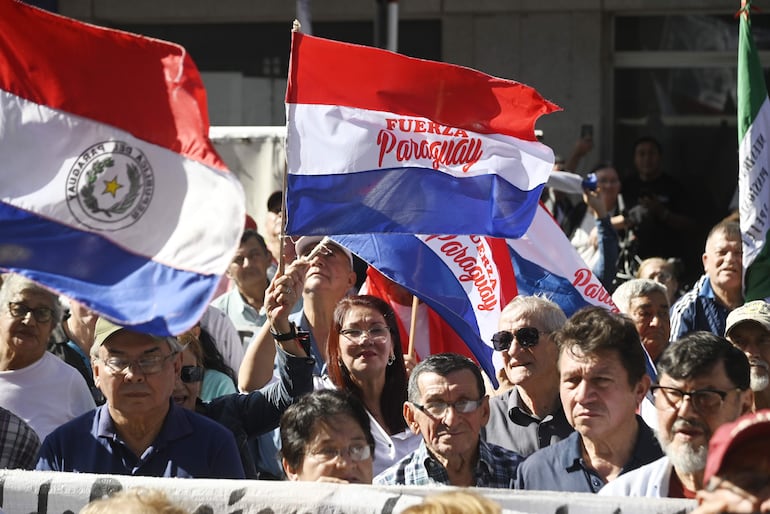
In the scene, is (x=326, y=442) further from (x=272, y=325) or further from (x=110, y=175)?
(x=110, y=175)

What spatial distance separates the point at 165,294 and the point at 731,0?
8049 millimetres

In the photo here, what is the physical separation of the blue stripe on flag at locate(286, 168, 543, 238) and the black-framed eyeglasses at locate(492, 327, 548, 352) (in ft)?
1.71

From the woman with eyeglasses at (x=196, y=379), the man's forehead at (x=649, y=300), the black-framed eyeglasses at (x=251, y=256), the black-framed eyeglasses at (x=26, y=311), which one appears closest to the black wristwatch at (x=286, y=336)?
the woman with eyeglasses at (x=196, y=379)

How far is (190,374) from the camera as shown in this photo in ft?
19.4

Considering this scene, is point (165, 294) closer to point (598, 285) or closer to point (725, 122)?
point (598, 285)

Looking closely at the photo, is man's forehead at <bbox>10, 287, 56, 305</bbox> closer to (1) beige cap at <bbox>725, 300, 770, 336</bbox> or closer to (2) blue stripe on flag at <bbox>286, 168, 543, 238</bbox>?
(2) blue stripe on flag at <bbox>286, 168, 543, 238</bbox>

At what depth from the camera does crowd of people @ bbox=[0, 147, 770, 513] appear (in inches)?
192

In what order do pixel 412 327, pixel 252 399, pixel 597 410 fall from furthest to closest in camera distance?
pixel 412 327 < pixel 252 399 < pixel 597 410

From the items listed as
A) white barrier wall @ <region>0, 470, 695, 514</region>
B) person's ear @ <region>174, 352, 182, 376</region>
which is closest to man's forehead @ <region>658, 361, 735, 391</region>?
white barrier wall @ <region>0, 470, 695, 514</region>

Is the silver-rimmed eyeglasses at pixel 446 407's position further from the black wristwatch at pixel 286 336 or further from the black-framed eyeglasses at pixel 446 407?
the black wristwatch at pixel 286 336

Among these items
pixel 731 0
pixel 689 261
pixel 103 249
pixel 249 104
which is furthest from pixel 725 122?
pixel 103 249

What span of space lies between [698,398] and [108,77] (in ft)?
7.47

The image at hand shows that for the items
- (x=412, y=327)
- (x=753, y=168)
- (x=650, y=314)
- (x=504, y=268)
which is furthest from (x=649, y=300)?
(x=412, y=327)

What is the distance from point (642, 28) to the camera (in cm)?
1218
